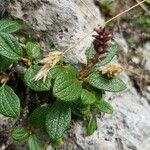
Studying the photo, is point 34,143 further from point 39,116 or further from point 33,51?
point 33,51

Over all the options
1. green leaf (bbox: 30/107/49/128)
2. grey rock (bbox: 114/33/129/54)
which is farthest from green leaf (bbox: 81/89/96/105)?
grey rock (bbox: 114/33/129/54)

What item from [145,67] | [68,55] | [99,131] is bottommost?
[145,67]

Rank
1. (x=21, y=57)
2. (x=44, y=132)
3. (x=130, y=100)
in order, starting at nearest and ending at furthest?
(x=21, y=57)
(x=44, y=132)
(x=130, y=100)

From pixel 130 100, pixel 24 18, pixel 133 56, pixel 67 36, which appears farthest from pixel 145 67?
pixel 24 18

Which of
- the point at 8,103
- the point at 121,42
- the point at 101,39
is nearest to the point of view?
the point at 101,39

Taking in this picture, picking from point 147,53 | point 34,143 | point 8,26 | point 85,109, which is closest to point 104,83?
point 85,109

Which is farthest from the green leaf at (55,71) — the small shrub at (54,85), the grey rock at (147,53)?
the grey rock at (147,53)

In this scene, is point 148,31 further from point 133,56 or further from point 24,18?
point 24,18
